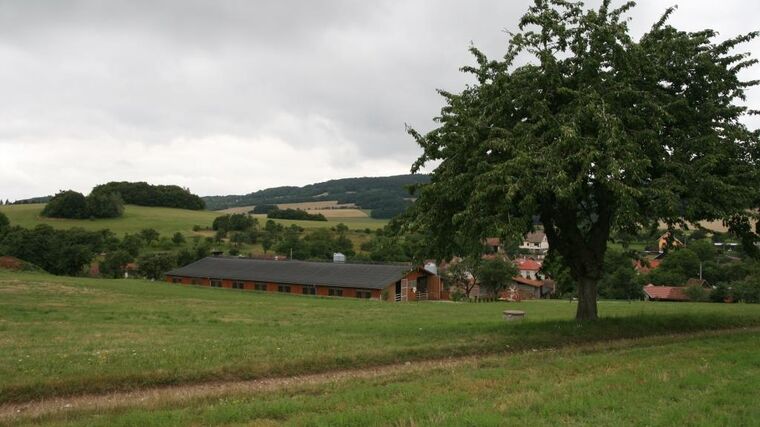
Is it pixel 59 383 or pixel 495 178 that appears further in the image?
pixel 495 178

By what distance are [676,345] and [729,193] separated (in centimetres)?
461

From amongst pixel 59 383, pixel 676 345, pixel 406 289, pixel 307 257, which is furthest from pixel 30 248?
pixel 676 345

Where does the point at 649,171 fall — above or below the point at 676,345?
above

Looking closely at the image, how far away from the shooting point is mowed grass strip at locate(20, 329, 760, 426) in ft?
26.1

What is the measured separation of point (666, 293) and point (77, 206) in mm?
118589

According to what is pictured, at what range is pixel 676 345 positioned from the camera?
50.6ft

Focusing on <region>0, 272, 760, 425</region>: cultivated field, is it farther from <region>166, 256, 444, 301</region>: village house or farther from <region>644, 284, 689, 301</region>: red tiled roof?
<region>644, 284, 689, 301</region>: red tiled roof

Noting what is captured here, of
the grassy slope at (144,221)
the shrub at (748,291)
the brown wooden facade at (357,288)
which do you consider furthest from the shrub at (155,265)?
the shrub at (748,291)

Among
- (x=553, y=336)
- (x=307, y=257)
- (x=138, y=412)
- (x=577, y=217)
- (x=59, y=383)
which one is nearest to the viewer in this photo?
(x=138, y=412)

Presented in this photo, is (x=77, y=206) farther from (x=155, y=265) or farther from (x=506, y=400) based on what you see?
(x=506, y=400)

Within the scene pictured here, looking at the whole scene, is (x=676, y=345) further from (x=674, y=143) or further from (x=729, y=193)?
(x=674, y=143)

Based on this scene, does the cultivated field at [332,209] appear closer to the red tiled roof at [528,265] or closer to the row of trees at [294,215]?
the row of trees at [294,215]

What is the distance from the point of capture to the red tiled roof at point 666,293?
8412 cm

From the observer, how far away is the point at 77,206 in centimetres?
12644
